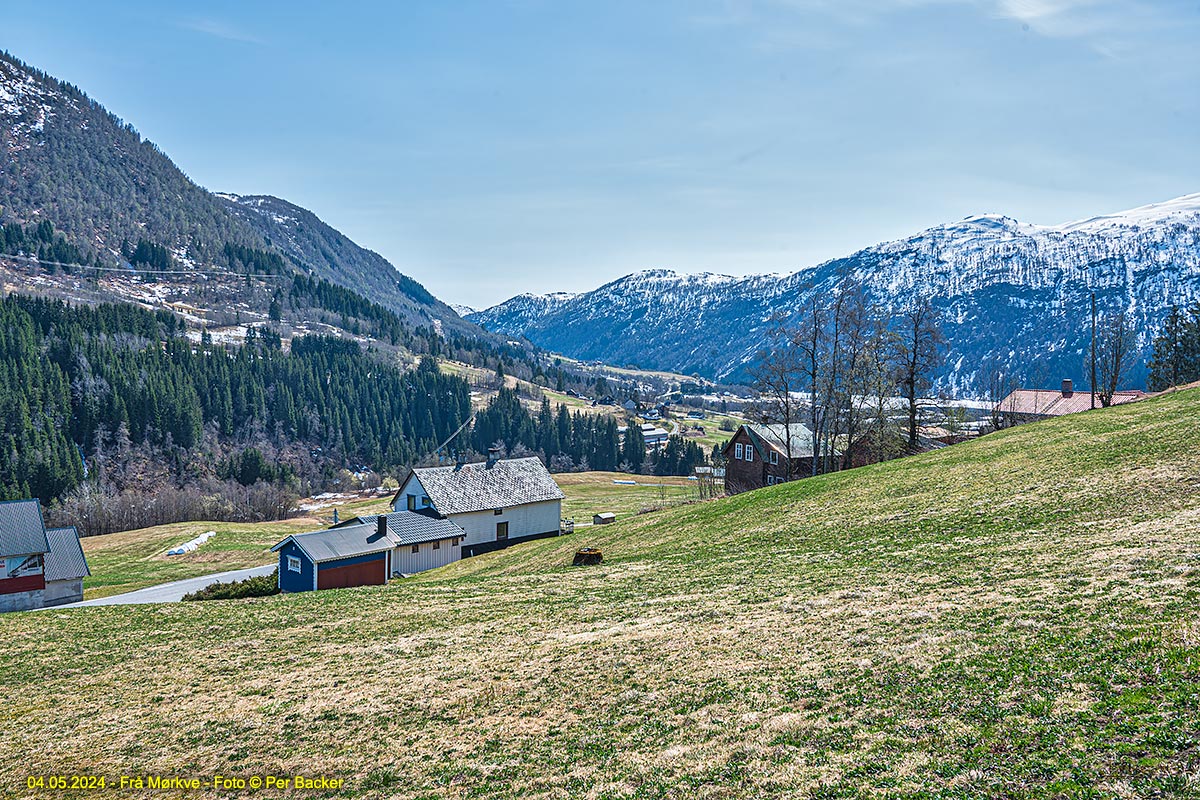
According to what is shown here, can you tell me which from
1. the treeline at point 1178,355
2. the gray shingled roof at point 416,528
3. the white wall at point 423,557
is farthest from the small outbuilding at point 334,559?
the treeline at point 1178,355

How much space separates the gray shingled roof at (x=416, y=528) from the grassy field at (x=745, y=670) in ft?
71.1

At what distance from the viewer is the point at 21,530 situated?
1960 inches

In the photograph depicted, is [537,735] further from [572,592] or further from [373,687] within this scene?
[572,592]

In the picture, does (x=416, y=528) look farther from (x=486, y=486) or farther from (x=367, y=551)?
(x=486, y=486)

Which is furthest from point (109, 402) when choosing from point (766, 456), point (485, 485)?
point (766, 456)

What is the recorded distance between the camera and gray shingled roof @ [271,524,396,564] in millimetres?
47469

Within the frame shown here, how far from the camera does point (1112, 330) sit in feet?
229

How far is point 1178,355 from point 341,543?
92.2 metres

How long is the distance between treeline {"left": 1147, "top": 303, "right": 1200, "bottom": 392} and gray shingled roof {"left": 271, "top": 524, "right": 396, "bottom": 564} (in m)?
84.7

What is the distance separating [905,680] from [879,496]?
21.5m

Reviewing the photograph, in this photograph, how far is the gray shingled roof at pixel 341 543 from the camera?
4747 cm

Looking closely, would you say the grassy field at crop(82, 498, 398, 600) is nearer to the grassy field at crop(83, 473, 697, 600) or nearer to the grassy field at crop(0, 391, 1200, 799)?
the grassy field at crop(83, 473, 697, 600)

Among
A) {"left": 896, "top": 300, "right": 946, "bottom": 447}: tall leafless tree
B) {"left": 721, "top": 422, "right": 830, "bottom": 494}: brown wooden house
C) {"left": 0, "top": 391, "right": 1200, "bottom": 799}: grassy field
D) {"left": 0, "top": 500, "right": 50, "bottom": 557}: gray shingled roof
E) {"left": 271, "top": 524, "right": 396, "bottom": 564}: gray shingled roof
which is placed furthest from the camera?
{"left": 721, "top": 422, "right": 830, "bottom": 494}: brown wooden house

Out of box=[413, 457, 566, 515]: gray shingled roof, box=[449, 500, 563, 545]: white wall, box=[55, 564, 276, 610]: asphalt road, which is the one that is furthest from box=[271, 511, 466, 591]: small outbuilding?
box=[55, 564, 276, 610]: asphalt road
